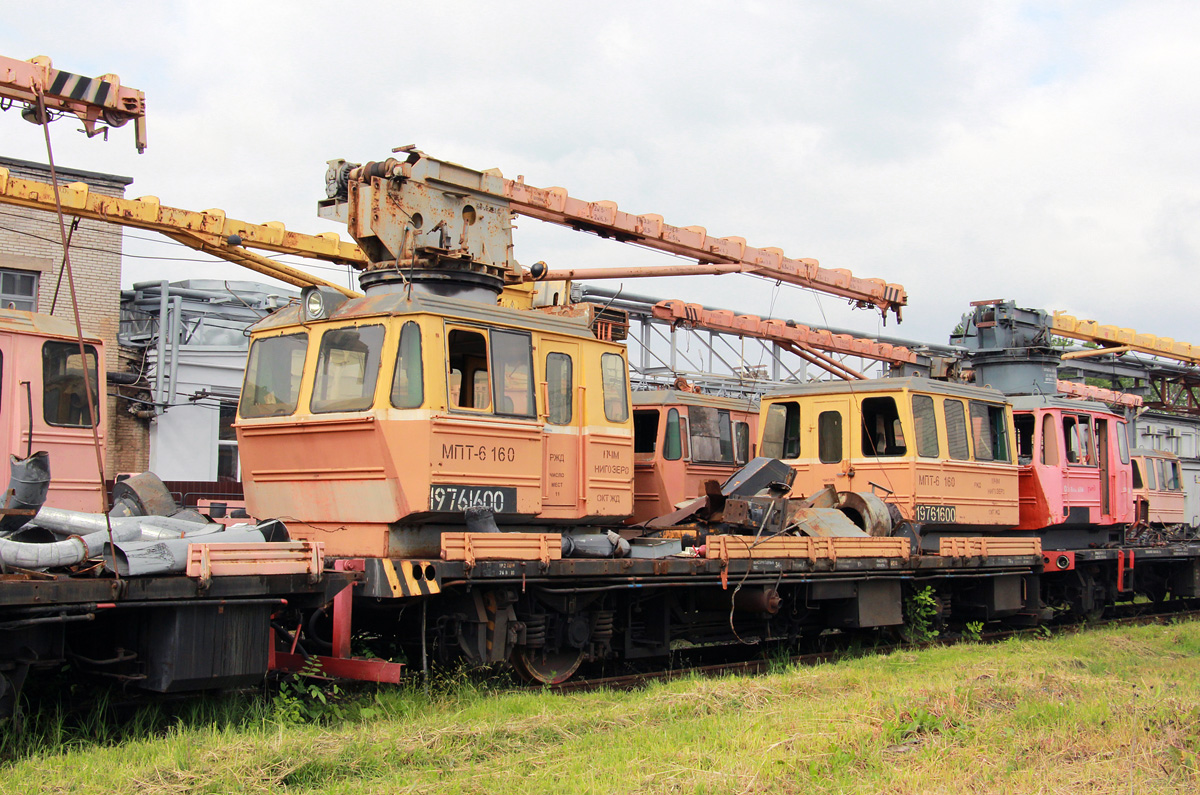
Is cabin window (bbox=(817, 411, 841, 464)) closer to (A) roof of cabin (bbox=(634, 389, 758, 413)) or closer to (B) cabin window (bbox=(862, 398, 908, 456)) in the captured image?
(B) cabin window (bbox=(862, 398, 908, 456))

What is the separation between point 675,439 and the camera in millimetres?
14492

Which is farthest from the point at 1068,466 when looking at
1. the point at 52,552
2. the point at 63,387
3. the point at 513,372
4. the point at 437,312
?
the point at 52,552

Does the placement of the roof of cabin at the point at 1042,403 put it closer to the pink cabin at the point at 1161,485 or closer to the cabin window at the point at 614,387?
the pink cabin at the point at 1161,485

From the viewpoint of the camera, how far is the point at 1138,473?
71.3 feet

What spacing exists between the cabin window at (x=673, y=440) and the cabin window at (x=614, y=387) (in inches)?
150

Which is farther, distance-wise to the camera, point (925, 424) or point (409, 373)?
point (925, 424)

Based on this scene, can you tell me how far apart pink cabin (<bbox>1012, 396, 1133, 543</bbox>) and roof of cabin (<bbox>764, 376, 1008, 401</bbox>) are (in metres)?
1.79

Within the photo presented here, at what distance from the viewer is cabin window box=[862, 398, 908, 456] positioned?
14.0 metres

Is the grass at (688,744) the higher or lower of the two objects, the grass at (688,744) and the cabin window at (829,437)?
the lower

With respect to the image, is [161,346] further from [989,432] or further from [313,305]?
[989,432]

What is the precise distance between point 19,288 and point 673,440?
13937 mm

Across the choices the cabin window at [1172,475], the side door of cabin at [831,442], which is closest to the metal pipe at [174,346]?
the side door of cabin at [831,442]

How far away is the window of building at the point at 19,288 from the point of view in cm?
2105

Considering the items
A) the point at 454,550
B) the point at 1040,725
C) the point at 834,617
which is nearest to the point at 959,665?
the point at 834,617
